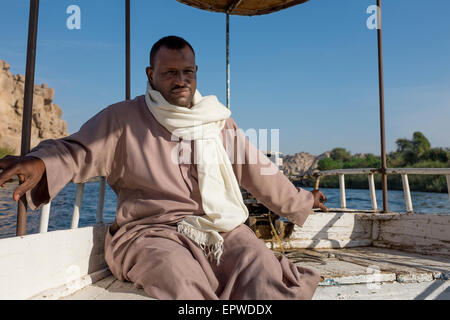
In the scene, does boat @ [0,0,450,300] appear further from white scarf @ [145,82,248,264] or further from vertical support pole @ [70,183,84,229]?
white scarf @ [145,82,248,264]

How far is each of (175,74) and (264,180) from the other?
72 centimetres

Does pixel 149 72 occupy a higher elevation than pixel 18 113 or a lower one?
lower

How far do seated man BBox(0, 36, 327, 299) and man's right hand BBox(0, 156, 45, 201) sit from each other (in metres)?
0.01

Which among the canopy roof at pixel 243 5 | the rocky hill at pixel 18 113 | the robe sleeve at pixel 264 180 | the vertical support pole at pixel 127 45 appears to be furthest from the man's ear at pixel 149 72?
the rocky hill at pixel 18 113

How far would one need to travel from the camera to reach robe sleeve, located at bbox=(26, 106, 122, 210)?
1.39 m

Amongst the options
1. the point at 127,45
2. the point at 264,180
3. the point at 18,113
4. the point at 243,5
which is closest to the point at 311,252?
the point at 264,180

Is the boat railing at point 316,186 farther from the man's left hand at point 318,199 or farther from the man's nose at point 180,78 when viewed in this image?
the man's nose at point 180,78

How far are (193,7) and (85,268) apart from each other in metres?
2.98

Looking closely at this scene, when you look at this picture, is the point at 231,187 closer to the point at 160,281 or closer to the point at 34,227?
the point at 160,281

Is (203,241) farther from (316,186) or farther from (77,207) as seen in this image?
(316,186)

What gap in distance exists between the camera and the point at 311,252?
2742mm

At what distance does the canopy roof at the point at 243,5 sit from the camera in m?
3.48

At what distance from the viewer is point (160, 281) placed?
1294mm

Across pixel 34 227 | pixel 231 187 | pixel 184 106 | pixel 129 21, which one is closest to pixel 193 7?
pixel 129 21
